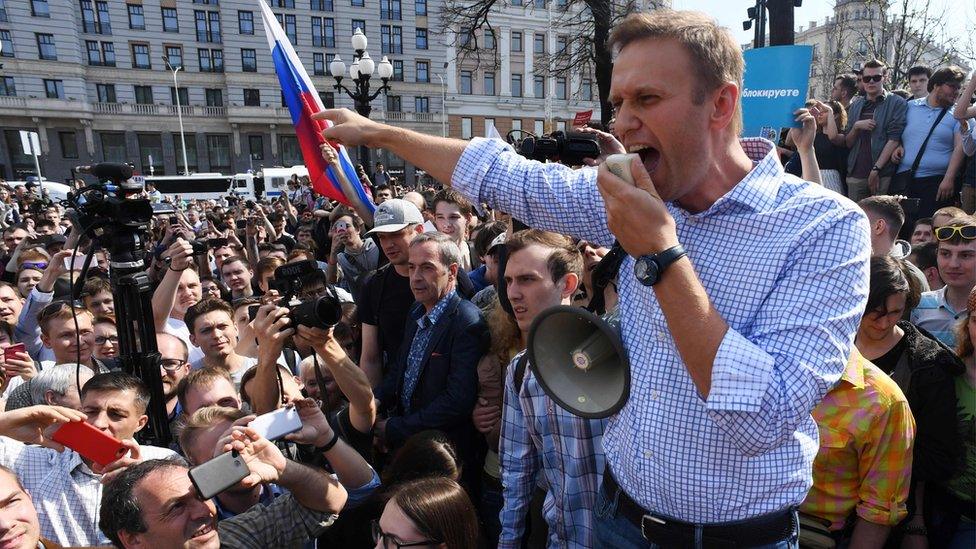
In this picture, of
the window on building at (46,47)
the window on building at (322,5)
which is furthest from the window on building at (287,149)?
the window on building at (46,47)

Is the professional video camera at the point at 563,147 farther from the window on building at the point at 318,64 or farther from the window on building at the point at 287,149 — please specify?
the window on building at the point at 318,64

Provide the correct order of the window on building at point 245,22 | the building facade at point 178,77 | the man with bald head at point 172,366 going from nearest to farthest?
1. the man with bald head at point 172,366
2. the building facade at point 178,77
3. the window on building at point 245,22

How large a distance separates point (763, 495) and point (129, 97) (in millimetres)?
56016

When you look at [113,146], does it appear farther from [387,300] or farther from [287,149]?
[387,300]

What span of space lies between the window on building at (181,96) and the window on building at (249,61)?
16.6 ft

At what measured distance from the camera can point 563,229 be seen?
165 cm

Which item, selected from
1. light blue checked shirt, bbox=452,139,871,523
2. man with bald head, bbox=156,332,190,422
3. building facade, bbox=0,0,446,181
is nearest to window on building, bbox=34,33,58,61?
building facade, bbox=0,0,446,181

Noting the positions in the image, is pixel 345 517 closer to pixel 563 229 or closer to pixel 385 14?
pixel 563 229

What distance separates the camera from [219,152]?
164ft

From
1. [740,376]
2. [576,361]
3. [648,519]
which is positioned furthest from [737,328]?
[648,519]

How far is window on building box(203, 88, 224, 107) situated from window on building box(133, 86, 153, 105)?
13.4 feet

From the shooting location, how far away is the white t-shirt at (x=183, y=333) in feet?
14.3

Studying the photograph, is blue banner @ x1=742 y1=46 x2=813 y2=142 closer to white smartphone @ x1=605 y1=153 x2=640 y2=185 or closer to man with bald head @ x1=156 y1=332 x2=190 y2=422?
white smartphone @ x1=605 y1=153 x2=640 y2=185

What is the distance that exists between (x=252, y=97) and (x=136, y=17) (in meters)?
10.1
